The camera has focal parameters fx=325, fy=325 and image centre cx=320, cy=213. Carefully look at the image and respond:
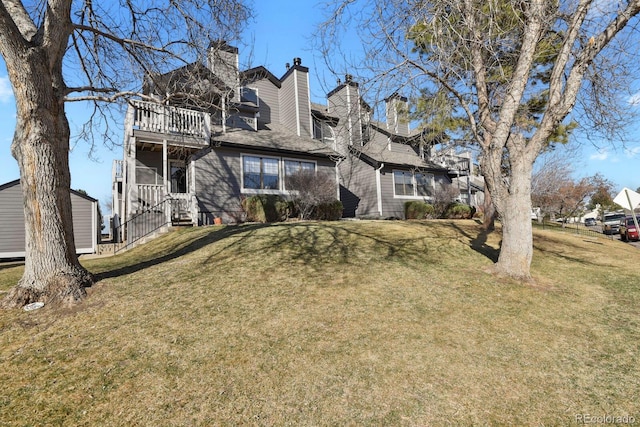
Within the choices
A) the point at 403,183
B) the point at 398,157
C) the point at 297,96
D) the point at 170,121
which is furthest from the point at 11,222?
the point at 398,157

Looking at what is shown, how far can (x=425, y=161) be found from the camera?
2223cm

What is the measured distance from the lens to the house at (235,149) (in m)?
8.60

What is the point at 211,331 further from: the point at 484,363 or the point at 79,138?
the point at 79,138

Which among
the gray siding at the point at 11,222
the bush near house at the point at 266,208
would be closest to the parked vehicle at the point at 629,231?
the bush near house at the point at 266,208

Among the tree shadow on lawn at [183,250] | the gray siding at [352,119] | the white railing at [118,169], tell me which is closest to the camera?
the tree shadow on lawn at [183,250]

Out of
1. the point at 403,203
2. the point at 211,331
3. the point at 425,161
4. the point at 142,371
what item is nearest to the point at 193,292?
the point at 211,331

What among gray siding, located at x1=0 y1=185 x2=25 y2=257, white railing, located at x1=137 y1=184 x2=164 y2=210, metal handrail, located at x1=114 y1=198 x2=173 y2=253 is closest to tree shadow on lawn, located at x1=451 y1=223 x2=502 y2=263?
metal handrail, located at x1=114 y1=198 x2=173 y2=253

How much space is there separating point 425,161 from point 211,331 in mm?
20519

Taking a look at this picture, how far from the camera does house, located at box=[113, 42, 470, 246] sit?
8.60 meters

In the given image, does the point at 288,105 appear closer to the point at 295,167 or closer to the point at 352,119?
the point at 295,167

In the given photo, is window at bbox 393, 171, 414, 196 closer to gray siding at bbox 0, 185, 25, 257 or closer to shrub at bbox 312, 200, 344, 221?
shrub at bbox 312, 200, 344, 221

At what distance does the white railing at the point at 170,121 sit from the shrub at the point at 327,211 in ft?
19.3

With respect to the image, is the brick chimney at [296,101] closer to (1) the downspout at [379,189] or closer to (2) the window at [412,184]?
(1) the downspout at [379,189]

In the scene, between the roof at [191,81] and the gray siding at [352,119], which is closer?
the gray siding at [352,119]
